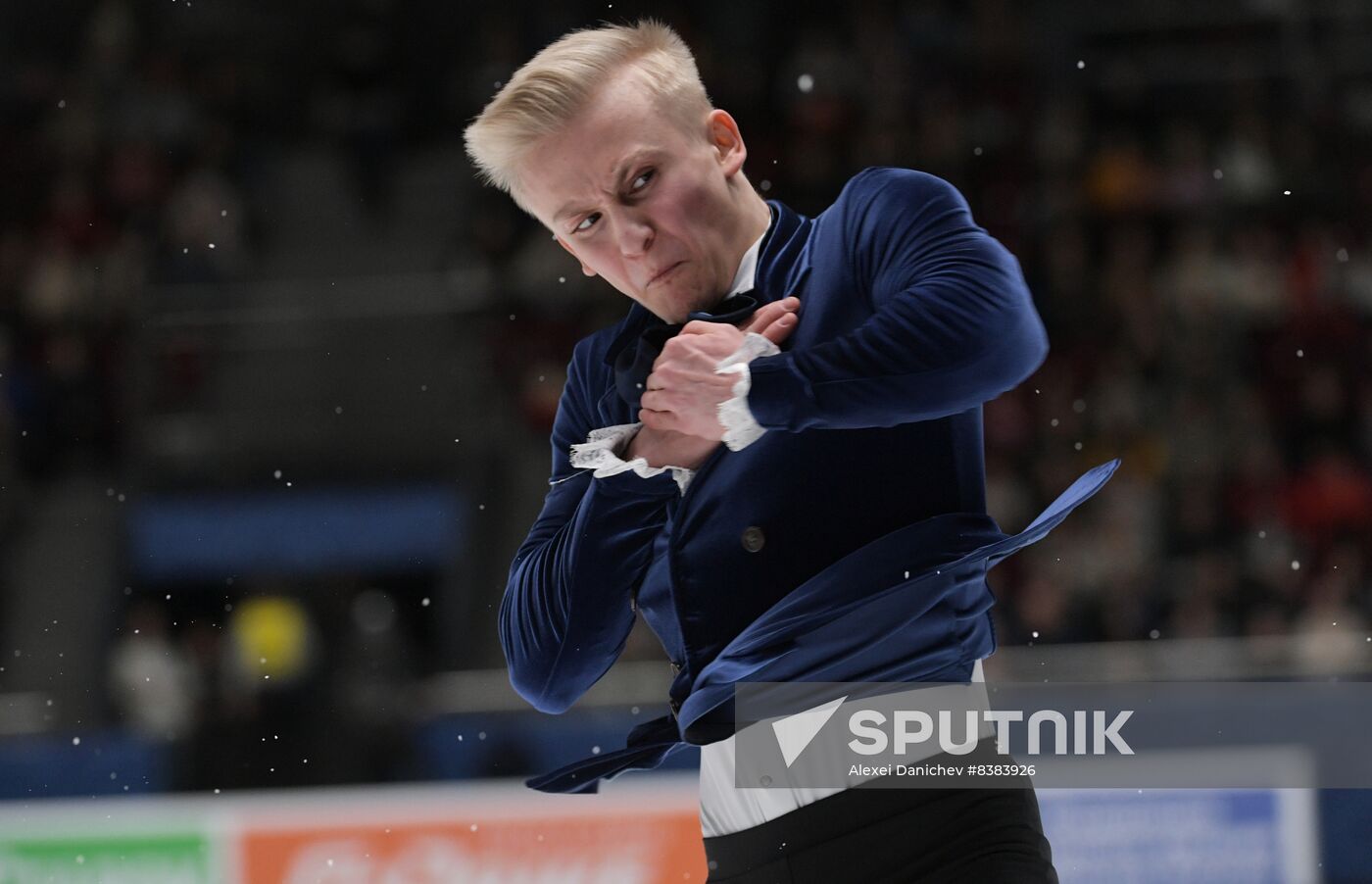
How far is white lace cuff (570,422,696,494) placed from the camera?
171cm

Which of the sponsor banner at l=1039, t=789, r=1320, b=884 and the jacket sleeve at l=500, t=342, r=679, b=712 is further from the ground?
the jacket sleeve at l=500, t=342, r=679, b=712

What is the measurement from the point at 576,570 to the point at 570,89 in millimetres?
557

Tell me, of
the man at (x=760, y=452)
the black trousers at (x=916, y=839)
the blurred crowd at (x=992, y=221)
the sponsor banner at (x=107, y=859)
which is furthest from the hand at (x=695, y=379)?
the blurred crowd at (x=992, y=221)

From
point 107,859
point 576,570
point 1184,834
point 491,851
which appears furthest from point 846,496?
point 107,859

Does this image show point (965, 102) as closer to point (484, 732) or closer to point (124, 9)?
point (484, 732)

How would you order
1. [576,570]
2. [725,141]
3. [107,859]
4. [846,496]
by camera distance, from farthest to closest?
[107,859], [725,141], [576,570], [846,496]

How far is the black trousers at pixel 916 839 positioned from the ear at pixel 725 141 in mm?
742

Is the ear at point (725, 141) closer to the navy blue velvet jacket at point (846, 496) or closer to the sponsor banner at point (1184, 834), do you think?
the navy blue velvet jacket at point (846, 496)

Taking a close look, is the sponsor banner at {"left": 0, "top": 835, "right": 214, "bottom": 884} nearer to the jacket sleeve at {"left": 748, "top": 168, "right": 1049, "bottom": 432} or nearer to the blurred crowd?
the blurred crowd

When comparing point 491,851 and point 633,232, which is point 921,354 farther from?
point 491,851

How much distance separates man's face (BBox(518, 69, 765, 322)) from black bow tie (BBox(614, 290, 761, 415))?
0.05 metres

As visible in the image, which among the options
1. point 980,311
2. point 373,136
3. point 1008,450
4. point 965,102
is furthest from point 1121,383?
point 980,311

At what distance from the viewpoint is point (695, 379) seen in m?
1.59

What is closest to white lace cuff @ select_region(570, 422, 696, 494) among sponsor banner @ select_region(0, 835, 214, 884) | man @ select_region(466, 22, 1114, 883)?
man @ select_region(466, 22, 1114, 883)
